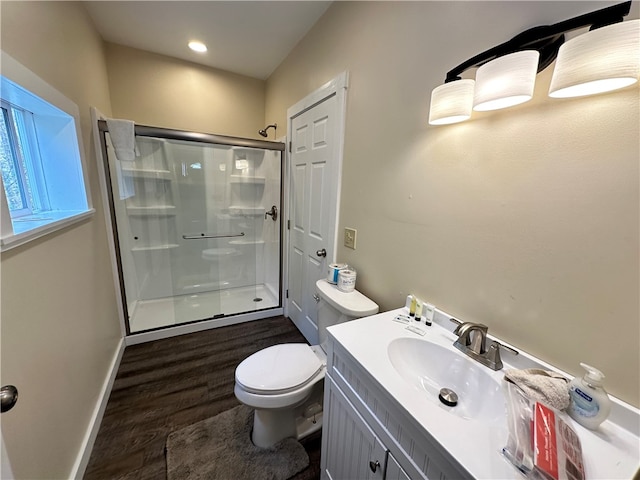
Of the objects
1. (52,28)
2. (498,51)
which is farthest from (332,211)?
(52,28)

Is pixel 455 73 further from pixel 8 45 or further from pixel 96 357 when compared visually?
pixel 96 357

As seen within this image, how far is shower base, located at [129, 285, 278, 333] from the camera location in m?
2.32

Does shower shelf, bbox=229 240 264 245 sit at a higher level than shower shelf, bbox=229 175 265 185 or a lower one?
lower

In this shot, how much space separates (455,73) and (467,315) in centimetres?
90

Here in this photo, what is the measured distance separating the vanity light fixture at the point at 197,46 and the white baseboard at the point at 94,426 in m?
2.60

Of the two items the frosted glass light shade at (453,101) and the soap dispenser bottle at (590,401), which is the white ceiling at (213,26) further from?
the soap dispenser bottle at (590,401)

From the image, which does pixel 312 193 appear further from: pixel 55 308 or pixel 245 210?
pixel 55 308

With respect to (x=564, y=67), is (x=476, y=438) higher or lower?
Answer: lower

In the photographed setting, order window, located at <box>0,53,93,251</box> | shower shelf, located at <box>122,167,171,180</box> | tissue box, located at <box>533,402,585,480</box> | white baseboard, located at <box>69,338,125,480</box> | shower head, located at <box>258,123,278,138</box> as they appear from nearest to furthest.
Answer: tissue box, located at <box>533,402,585,480</box>
window, located at <box>0,53,93,251</box>
white baseboard, located at <box>69,338,125,480</box>
shower shelf, located at <box>122,167,171,180</box>
shower head, located at <box>258,123,278,138</box>

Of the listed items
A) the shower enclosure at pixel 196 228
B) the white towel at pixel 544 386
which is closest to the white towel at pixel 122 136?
the shower enclosure at pixel 196 228

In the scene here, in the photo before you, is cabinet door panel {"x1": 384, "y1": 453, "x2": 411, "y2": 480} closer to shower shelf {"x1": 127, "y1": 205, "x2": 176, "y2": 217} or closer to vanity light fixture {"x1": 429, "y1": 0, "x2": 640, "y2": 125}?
vanity light fixture {"x1": 429, "y1": 0, "x2": 640, "y2": 125}

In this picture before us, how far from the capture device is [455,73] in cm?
88

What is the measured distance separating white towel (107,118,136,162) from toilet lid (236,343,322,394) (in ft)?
5.97

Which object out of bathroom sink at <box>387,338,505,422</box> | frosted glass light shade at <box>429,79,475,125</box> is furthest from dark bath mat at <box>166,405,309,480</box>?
frosted glass light shade at <box>429,79,475,125</box>
